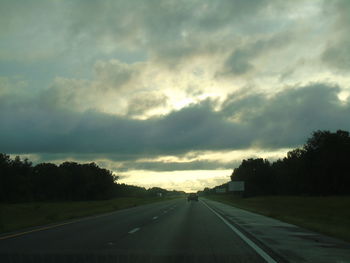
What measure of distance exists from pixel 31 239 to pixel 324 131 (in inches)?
4780

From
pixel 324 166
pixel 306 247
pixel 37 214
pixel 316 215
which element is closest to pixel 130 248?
pixel 306 247

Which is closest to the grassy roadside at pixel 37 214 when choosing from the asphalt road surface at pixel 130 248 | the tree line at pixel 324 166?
the asphalt road surface at pixel 130 248

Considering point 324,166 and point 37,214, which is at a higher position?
point 324,166

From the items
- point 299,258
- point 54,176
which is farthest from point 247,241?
A: point 54,176

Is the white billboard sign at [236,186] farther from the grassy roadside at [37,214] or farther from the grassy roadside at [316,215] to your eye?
the grassy roadside at [37,214]

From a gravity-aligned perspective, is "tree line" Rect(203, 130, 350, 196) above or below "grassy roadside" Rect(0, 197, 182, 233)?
above

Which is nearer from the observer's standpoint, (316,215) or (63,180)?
(316,215)

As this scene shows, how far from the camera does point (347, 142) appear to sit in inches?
4843

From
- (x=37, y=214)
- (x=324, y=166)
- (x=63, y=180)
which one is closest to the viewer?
(x=37, y=214)

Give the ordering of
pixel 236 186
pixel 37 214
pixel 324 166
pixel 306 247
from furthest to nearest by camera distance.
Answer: pixel 236 186 → pixel 324 166 → pixel 37 214 → pixel 306 247

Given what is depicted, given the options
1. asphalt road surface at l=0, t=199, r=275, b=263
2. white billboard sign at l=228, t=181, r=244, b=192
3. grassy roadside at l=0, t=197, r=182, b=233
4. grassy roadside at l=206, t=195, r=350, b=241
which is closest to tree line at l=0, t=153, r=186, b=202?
white billboard sign at l=228, t=181, r=244, b=192

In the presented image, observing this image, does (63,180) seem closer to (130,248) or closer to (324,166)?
(324,166)

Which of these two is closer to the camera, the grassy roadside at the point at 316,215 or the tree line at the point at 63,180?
the grassy roadside at the point at 316,215

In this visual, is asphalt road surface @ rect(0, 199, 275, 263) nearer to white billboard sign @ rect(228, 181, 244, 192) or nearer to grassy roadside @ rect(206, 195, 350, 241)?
grassy roadside @ rect(206, 195, 350, 241)
